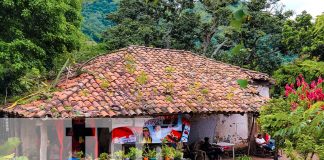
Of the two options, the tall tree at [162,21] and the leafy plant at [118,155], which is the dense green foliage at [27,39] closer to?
the leafy plant at [118,155]

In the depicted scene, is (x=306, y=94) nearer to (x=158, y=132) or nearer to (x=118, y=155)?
(x=118, y=155)

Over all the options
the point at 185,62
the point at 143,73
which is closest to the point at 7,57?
the point at 143,73

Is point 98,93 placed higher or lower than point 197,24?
lower

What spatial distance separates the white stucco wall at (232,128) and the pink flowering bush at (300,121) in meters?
4.48

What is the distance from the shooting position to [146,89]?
38.7ft

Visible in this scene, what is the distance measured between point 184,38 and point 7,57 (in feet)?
52.6

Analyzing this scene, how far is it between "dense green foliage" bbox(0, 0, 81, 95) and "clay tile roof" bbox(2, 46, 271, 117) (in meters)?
1.04

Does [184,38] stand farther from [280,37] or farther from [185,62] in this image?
[185,62]

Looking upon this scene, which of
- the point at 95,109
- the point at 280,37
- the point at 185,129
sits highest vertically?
the point at 280,37

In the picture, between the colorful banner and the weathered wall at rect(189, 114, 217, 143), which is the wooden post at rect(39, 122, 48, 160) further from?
the weathered wall at rect(189, 114, 217, 143)

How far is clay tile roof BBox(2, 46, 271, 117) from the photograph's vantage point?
9.85 meters

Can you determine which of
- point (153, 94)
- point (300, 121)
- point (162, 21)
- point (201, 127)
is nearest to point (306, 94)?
point (300, 121)

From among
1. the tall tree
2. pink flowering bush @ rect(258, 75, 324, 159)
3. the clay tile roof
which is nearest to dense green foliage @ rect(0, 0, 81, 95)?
the clay tile roof

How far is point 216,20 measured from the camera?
24.8 m
